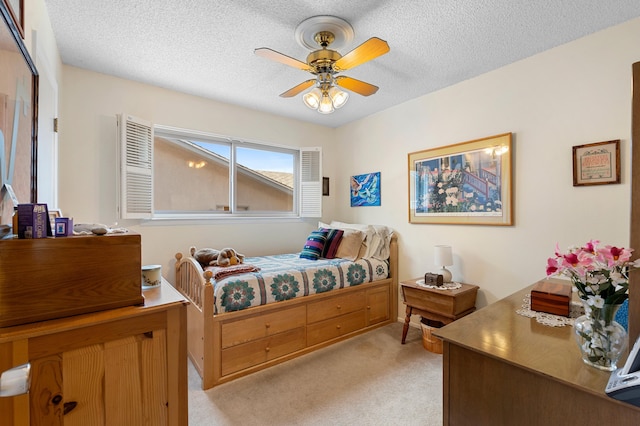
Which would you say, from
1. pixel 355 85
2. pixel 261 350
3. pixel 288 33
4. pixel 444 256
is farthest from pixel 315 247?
pixel 288 33

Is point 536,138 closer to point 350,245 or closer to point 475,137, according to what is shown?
point 475,137

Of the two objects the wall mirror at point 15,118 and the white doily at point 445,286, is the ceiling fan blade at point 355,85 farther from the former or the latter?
the white doily at point 445,286

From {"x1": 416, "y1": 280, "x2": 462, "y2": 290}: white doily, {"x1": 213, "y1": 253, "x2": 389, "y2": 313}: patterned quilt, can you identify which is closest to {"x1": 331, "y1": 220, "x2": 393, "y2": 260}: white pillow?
{"x1": 213, "y1": 253, "x2": 389, "y2": 313}: patterned quilt

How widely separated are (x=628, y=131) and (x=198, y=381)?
3469 millimetres

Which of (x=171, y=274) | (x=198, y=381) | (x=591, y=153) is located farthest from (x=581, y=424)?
(x=171, y=274)

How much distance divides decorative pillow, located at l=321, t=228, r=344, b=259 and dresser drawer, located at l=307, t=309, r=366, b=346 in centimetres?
67

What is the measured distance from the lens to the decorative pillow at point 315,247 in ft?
10.3

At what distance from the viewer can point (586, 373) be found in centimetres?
89

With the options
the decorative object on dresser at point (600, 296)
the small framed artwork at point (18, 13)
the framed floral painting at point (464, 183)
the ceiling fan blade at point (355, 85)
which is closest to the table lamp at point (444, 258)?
the framed floral painting at point (464, 183)

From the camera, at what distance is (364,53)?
5.64ft

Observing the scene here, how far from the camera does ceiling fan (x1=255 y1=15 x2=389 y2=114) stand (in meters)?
1.73

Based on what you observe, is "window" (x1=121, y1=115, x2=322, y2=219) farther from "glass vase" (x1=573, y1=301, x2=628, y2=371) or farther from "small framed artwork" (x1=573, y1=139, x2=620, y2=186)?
"glass vase" (x1=573, y1=301, x2=628, y2=371)

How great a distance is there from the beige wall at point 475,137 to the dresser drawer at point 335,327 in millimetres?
787

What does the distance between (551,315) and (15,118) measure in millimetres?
2478
